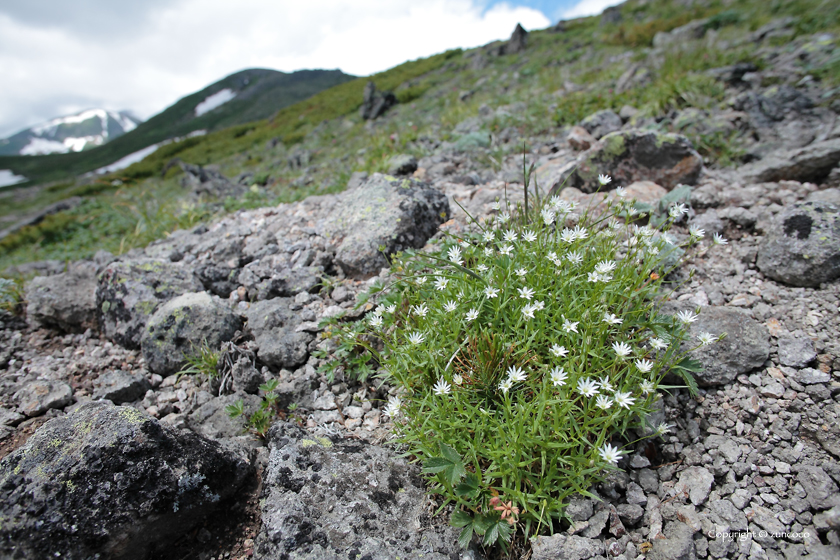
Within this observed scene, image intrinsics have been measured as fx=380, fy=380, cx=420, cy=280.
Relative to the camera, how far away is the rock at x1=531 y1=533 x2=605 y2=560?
5.87 feet

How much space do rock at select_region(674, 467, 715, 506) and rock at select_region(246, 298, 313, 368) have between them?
2690 mm

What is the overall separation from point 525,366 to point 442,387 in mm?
553

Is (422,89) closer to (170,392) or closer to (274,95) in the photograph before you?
(170,392)

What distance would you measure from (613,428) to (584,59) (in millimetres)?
17901

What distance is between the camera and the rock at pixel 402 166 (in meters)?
6.06

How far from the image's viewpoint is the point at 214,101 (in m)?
46.9

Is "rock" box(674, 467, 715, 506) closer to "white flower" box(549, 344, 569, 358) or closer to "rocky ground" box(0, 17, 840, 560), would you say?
"rocky ground" box(0, 17, 840, 560)

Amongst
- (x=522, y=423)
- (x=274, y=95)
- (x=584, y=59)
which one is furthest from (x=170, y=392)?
(x=274, y=95)

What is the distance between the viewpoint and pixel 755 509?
1880mm

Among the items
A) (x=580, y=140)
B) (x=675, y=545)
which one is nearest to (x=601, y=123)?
(x=580, y=140)

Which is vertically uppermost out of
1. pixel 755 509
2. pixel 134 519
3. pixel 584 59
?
pixel 584 59

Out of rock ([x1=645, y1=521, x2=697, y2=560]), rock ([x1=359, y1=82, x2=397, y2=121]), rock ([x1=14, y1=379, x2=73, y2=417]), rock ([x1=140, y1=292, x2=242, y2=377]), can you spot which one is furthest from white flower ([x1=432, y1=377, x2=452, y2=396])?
rock ([x1=359, y1=82, x2=397, y2=121])

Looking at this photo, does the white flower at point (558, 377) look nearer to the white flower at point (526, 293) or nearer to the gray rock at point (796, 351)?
the white flower at point (526, 293)

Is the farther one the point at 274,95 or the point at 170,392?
the point at 274,95
